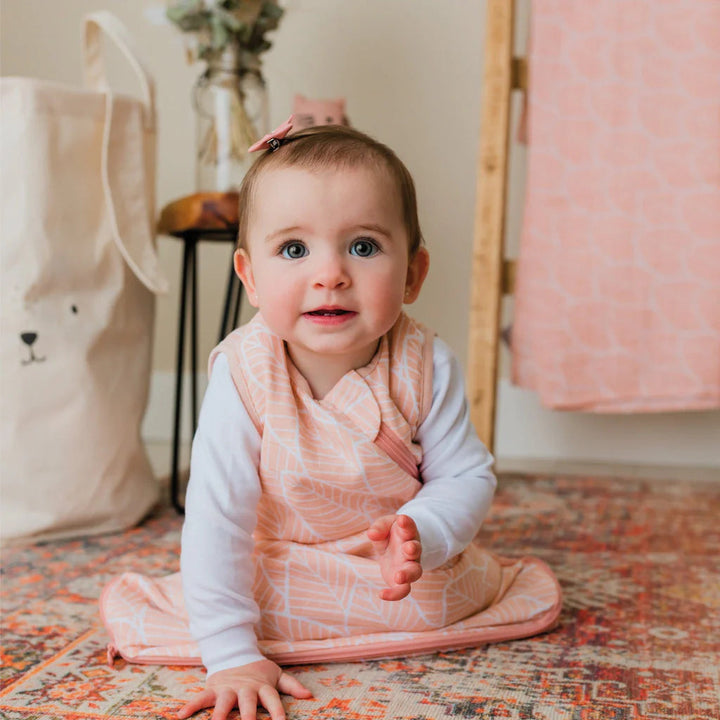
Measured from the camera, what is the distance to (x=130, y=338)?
130 centimetres

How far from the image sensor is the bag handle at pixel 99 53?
4.23 ft

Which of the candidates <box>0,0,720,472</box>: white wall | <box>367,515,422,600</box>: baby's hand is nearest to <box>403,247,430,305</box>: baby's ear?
<box>367,515,422,600</box>: baby's hand

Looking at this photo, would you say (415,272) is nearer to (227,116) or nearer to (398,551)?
(398,551)

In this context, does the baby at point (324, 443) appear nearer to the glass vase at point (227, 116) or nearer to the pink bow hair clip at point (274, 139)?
the pink bow hair clip at point (274, 139)

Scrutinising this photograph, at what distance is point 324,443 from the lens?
0.81 m

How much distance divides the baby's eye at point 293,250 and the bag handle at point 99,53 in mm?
606

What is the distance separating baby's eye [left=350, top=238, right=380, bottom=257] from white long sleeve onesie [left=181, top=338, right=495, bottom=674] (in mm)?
140

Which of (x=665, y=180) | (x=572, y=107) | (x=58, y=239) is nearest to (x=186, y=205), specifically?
(x=58, y=239)

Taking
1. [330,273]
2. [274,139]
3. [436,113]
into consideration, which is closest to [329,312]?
[330,273]

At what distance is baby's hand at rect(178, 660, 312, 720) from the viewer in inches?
27.4

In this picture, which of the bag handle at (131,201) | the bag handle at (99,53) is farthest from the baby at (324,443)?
the bag handle at (99,53)

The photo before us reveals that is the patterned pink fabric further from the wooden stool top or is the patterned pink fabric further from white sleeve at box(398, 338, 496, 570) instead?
the wooden stool top

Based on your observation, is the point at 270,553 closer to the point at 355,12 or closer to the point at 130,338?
the point at 130,338

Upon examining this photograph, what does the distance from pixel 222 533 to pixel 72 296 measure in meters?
0.56
